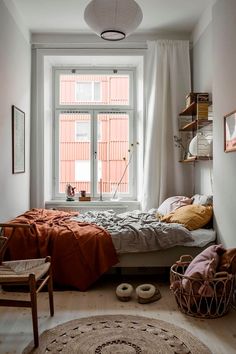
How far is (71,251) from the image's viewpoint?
3203 millimetres

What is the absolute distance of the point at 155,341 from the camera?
2227mm

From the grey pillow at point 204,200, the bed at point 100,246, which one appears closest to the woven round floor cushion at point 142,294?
the bed at point 100,246

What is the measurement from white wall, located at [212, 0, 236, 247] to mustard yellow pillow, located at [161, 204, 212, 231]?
0.12 meters

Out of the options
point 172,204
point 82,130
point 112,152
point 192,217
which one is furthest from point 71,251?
point 82,130

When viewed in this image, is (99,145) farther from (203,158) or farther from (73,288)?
(73,288)

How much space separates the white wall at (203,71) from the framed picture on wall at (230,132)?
0.92 m

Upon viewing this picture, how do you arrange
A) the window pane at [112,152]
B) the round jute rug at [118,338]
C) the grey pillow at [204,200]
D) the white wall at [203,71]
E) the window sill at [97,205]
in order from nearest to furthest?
the round jute rug at [118,338] → the grey pillow at [204,200] → the white wall at [203,71] → the window sill at [97,205] → the window pane at [112,152]

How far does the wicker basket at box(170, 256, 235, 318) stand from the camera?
2.59 metres

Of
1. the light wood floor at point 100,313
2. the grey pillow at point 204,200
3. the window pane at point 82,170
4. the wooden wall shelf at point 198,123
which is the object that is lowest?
the light wood floor at point 100,313

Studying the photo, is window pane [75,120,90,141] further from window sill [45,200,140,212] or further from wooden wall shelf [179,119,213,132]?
wooden wall shelf [179,119,213,132]

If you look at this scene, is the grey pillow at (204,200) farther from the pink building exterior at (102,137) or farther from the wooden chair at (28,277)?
the wooden chair at (28,277)

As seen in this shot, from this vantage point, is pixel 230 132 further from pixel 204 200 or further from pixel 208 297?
pixel 208 297

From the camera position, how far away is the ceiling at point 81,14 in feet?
12.8

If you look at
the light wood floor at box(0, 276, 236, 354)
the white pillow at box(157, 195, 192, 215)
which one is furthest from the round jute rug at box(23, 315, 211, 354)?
the white pillow at box(157, 195, 192, 215)
